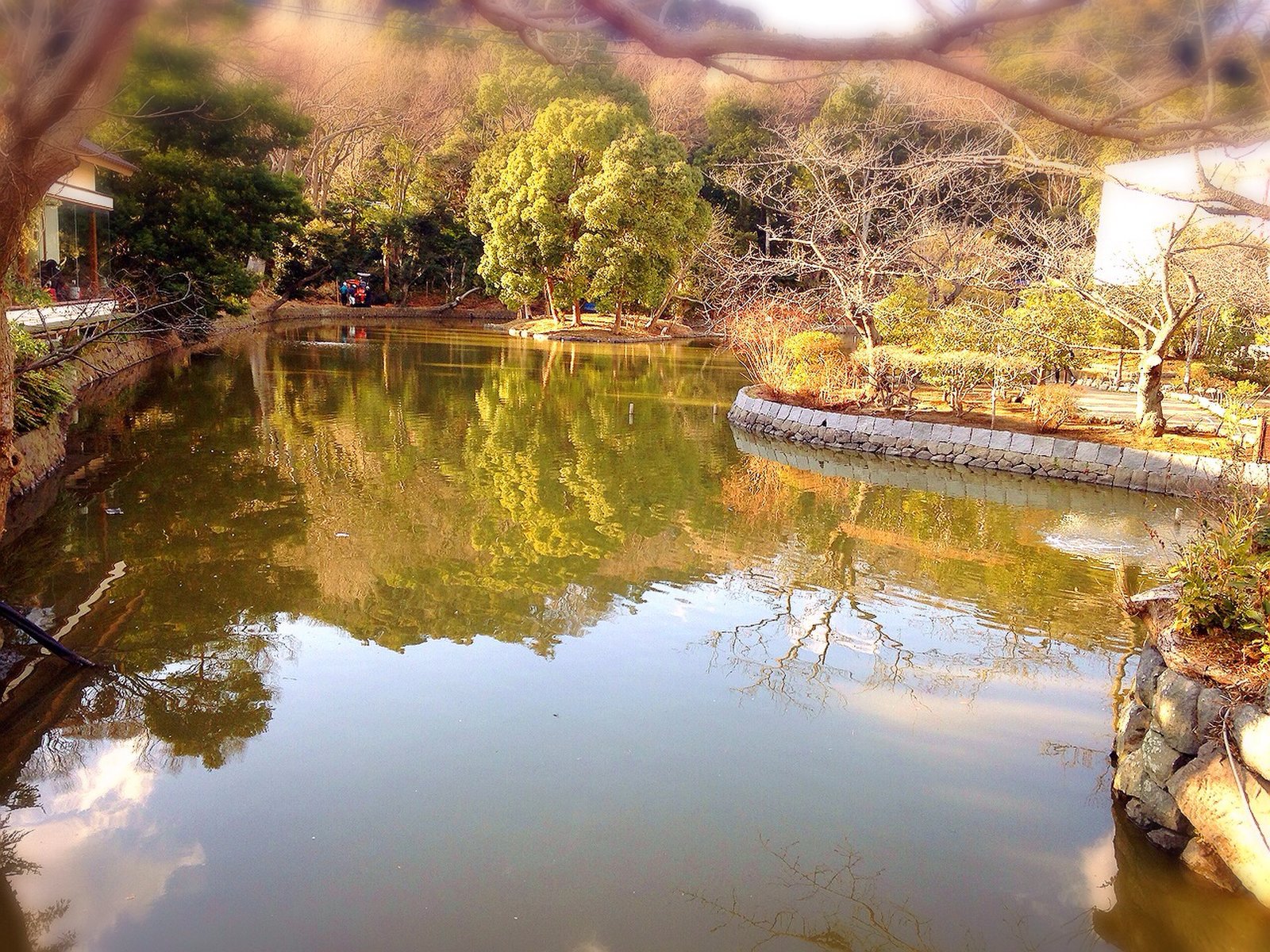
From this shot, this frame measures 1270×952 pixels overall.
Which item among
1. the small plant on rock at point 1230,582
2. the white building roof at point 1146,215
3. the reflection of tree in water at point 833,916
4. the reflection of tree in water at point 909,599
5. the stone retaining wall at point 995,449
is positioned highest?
the white building roof at point 1146,215

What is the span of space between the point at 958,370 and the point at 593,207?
16.4m

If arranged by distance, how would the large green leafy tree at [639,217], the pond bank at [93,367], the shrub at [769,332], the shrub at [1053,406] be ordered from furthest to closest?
the large green leafy tree at [639,217], the shrub at [769,332], the shrub at [1053,406], the pond bank at [93,367]

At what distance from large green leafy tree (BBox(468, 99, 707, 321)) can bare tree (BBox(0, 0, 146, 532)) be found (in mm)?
24495

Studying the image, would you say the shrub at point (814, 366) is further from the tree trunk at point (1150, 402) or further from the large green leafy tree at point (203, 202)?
the large green leafy tree at point (203, 202)

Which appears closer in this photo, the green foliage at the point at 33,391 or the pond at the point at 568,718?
the pond at the point at 568,718

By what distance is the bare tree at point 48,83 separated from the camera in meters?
3.26

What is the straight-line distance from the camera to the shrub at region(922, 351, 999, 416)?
13484 millimetres

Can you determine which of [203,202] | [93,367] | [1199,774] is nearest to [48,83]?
[93,367]

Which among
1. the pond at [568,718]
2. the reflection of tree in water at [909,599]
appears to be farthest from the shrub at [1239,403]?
the reflection of tree in water at [909,599]

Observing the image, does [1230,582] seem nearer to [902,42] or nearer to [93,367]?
[902,42]

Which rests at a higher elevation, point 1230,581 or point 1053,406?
point 1053,406

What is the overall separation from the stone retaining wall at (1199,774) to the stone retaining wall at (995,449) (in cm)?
625

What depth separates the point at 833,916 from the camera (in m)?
3.88

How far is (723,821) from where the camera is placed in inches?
177
